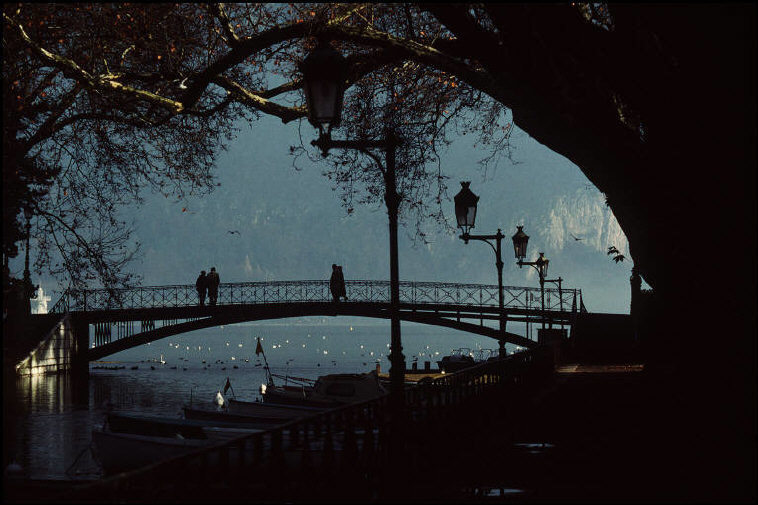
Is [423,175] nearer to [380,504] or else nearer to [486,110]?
[486,110]

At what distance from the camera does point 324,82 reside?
8867 mm

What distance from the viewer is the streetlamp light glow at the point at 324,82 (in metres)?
8.84

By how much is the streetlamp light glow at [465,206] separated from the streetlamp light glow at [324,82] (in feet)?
26.4

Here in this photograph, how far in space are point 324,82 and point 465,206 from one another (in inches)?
323

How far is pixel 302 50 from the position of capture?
565 inches

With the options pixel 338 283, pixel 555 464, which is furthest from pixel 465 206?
pixel 338 283

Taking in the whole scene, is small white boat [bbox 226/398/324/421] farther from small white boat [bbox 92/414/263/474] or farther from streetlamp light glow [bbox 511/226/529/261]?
streetlamp light glow [bbox 511/226/529/261]

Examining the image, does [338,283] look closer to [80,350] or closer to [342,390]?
[342,390]

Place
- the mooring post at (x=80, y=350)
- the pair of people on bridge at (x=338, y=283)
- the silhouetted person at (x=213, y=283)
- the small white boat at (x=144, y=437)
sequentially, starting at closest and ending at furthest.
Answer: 1. the small white boat at (x=144, y=437)
2. the pair of people on bridge at (x=338, y=283)
3. the silhouetted person at (x=213, y=283)
4. the mooring post at (x=80, y=350)

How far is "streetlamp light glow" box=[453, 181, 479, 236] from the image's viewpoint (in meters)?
16.7

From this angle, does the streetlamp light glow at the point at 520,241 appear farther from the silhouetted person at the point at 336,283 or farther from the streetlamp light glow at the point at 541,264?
the silhouetted person at the point at 336,283

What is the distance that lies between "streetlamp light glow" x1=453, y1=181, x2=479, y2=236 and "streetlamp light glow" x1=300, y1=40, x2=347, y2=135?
26.4ft

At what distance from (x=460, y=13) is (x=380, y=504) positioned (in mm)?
4658

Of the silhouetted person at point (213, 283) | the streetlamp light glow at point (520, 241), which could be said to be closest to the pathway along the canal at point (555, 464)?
the streetlamp light glow at point (520, 241)
